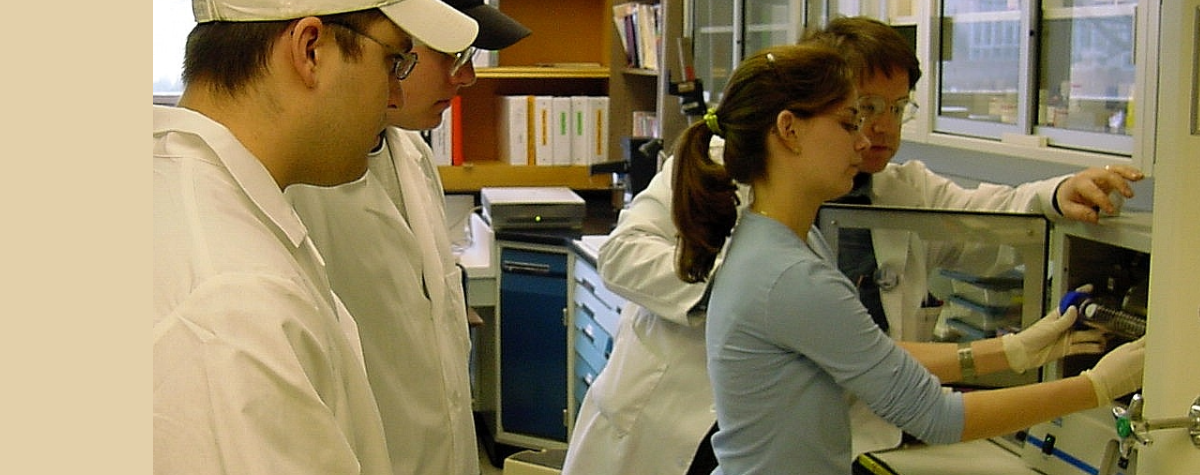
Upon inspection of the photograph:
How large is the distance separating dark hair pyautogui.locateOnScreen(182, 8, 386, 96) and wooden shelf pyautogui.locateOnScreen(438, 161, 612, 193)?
153 inches

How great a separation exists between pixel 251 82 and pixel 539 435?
347 centimetres

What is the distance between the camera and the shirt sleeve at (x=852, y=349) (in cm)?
151

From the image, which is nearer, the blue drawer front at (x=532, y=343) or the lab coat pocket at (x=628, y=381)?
the lab coat pocket at (x=628, y=381)

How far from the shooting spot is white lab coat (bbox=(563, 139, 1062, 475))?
2.07 meters

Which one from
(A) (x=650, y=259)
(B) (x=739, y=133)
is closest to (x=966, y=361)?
(B) (x=739, y=133)

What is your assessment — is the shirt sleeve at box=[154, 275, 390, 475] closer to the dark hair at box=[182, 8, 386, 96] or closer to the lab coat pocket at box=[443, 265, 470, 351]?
the dark hair at box=[182, 8, 386, 96]

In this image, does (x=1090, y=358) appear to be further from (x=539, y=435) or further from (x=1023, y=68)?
(x=539, y=435)

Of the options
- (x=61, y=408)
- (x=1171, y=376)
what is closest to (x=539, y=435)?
(x=1171, y=376)

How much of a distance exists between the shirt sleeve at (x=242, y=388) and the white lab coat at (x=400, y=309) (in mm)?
966

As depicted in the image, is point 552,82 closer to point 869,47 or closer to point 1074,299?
point 869,47

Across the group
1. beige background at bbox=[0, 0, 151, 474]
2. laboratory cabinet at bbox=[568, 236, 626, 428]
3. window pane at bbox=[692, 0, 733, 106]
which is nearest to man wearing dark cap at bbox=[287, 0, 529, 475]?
beige background at bbox=[0, 0, 151, 474]

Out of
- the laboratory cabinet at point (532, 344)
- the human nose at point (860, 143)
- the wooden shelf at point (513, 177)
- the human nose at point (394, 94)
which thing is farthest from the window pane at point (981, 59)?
the wooden shelf at point (513, 177)

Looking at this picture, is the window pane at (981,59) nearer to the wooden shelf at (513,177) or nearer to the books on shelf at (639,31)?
the books on shelf at (639,31)

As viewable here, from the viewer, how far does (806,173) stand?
164 centimetres
